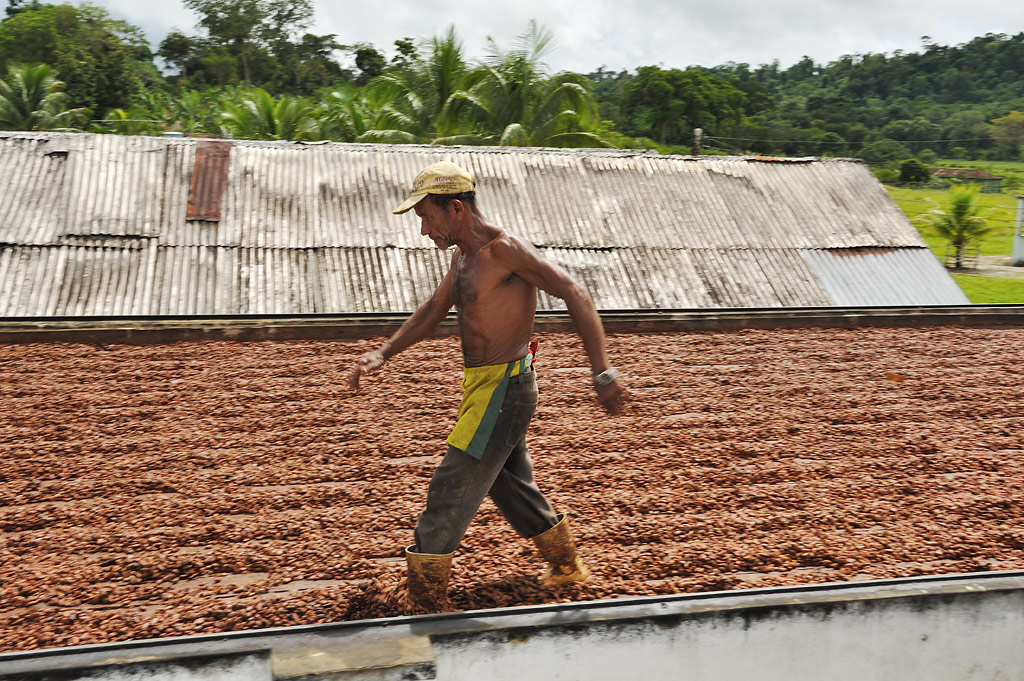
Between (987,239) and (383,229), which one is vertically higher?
(987,239)

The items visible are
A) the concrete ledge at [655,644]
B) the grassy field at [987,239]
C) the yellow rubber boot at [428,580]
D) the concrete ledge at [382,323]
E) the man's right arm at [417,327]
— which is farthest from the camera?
the grassy field at [987,239]

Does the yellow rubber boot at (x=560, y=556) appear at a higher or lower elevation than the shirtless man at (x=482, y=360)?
lower

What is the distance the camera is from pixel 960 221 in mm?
23375

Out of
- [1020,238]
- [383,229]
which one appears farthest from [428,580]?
[1020,238]

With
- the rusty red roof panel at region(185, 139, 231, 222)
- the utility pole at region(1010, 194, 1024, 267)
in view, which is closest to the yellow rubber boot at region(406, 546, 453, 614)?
the rusty red roof panel at region(185, 139, 231, 222)

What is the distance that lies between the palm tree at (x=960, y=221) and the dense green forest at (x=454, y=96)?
1005 cm

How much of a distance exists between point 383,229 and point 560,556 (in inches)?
347

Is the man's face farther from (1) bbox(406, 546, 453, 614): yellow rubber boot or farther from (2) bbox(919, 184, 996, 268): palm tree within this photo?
(2) bbox(919, 184, 996, 268): palm tree

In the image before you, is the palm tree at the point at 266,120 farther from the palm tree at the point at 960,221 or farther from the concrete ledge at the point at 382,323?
the palm tree at the point at 960,221

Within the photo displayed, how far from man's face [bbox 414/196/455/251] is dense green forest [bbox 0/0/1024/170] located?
53.9 feet

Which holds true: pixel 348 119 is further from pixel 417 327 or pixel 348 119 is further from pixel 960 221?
pixel 417 327

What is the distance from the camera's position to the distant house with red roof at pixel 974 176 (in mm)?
48781

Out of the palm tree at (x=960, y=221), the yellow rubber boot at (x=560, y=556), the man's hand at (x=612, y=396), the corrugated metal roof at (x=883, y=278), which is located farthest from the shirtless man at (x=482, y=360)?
the palm tree at (x=960, y=221)

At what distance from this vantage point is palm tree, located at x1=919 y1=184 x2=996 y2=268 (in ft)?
75.9
